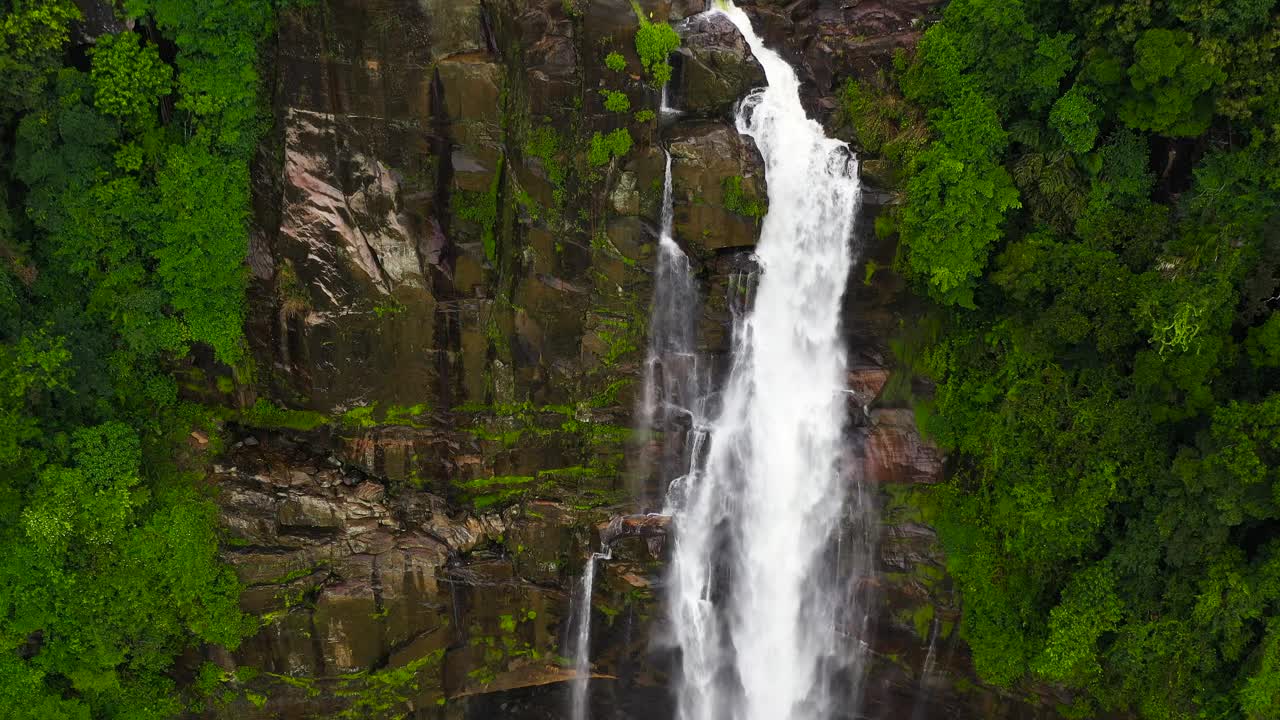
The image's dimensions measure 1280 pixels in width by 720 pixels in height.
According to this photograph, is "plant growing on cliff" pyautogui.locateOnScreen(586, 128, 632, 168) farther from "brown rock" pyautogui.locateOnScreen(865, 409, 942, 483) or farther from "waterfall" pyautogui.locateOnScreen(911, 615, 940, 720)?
"waterfall" pyautogui.locateOnScreen(911, 615, 940, 720)

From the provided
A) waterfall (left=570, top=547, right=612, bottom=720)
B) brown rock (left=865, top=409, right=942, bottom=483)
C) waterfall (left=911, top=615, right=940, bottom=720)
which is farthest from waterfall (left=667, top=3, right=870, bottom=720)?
waterfall (left=570, top=547, right=612, bottom=720)

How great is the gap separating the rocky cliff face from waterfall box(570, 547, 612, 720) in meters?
0.26

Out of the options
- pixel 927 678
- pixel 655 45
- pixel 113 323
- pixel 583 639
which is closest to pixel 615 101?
pixel 655 45

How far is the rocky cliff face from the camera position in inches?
613

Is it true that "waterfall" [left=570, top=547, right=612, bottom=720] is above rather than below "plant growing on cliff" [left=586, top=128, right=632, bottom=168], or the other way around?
below

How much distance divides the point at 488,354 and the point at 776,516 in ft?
23.1

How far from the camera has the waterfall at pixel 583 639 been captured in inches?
686

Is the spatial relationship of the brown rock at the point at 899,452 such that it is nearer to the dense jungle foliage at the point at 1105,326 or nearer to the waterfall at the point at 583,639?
the dense jungle foliage at the point at 1105,326

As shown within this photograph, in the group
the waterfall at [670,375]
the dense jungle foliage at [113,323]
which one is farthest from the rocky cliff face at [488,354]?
the dense jungle foliage at [113,323]

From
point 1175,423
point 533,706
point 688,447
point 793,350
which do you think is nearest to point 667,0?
point 793,350

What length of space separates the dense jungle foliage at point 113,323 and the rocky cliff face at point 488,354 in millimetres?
776

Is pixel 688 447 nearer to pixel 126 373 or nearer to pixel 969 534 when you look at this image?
pixel 969 534

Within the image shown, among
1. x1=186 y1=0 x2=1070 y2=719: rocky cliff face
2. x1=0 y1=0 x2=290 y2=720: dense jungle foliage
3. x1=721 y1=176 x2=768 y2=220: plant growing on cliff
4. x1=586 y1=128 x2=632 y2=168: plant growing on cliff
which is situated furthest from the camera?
x1=721 y1=176 x2=768 y2=220: plant growing on cliff

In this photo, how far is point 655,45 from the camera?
15.6 metres
